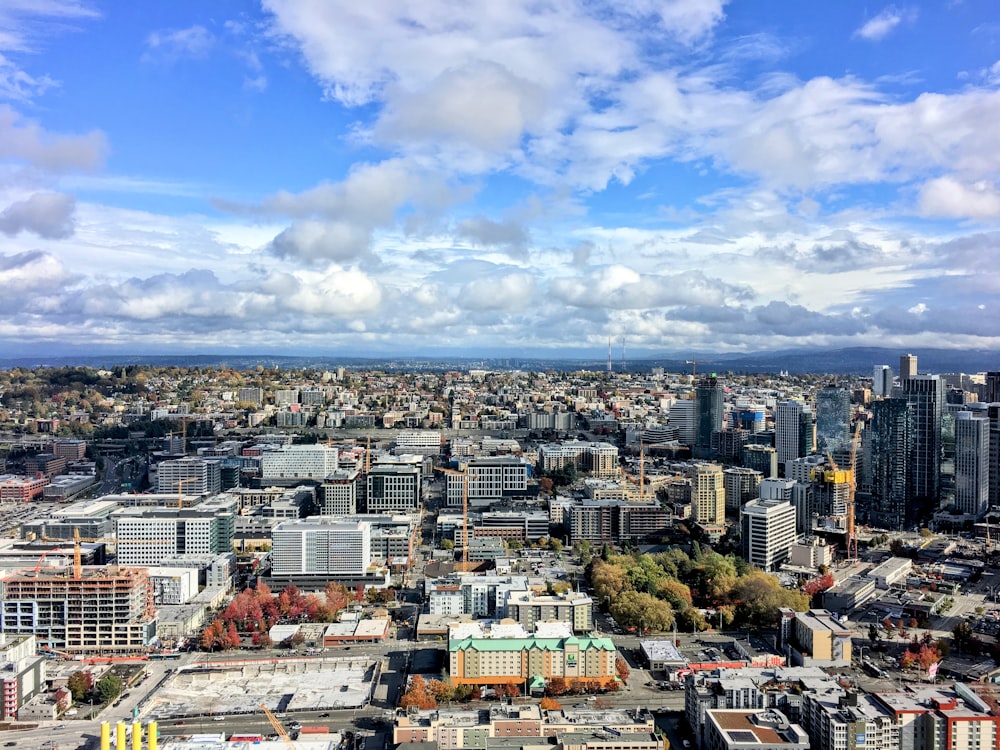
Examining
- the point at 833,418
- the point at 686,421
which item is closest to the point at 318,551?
the point at 686,421

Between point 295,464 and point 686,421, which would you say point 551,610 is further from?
point 686,421

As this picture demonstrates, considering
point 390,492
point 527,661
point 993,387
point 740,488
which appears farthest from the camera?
point 993,387

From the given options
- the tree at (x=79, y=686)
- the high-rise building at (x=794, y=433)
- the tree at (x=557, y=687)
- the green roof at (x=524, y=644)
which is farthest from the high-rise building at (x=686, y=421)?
the tree at (x=79, y=686)

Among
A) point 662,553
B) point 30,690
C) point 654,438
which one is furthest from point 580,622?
point 654,438

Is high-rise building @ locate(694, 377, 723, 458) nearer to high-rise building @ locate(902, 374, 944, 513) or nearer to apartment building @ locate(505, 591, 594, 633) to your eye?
high-rise building @ locate(902, 374, 944, 513)

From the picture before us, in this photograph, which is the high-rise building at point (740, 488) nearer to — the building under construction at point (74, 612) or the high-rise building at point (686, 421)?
the high-rise building at point (686, 421)

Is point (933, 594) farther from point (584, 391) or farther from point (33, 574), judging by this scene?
point (584, 391)
